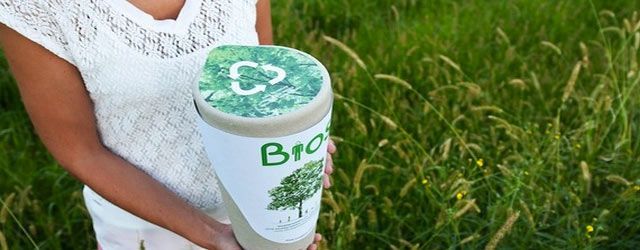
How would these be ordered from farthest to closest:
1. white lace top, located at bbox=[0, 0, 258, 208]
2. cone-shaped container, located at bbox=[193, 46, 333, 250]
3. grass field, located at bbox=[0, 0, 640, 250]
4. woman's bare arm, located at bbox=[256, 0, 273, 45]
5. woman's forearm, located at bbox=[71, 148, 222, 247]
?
grass field, located at bbox=[0, 0, 640, 250]
woman's bare arm, located at bbox=[256, 0, 273, 45]
woman's forearm, located at bbox=[71, 148, 222, 247]
white lace top, located at bbox=[0, 0, 258, 208]
cone-shaped container, located at bbox=[193, 46, 333, 250]

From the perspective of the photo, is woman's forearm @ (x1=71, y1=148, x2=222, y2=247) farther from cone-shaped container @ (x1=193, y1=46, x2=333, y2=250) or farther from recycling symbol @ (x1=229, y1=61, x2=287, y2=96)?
recycling symbol @ (x1=229, y1=61, x2=287, y2=96)

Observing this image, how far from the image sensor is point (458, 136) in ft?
6.80

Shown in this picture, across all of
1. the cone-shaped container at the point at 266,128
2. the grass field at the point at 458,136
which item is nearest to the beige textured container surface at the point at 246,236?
the cone-shaped container at the point at 266,128

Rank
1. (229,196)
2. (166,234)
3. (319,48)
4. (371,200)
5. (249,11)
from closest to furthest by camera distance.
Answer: (229,196), (249,11), (166,234), (371,200), (319,48)

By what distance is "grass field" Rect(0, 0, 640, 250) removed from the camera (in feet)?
6.87

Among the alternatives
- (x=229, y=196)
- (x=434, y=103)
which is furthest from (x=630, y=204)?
(x=229, y=196)

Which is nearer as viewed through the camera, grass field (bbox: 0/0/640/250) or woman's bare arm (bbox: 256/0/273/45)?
woman's bare arm (bbox: 256/0/273/45)

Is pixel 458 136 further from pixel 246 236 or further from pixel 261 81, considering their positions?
pixel 261 81

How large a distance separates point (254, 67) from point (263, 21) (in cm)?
46

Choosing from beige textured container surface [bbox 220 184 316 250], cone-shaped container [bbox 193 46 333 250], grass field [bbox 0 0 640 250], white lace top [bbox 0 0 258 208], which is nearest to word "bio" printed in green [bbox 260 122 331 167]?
cone-shaped container [bbox 193 46 333 250]

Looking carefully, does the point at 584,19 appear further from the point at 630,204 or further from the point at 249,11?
the point at 249,11

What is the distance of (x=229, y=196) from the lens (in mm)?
1239

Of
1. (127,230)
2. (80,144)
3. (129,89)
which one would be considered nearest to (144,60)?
(129,89)

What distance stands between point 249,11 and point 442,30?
174cm
